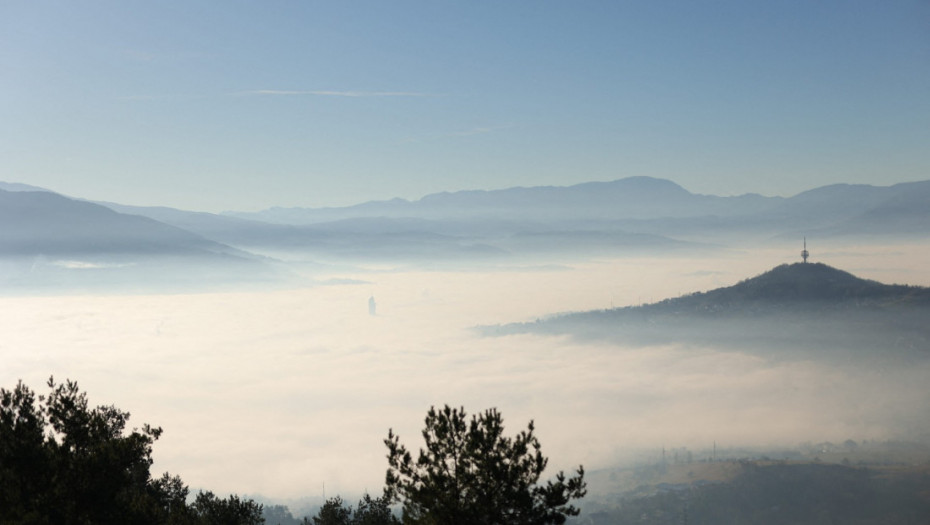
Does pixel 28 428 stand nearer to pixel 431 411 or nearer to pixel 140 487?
pixel 140 487

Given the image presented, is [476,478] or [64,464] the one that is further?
[476,478]

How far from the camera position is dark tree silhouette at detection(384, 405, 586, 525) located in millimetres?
36719

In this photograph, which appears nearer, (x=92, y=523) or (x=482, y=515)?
(x=92, y=523)

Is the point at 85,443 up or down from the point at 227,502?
up

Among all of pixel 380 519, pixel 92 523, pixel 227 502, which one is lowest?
pixel 380 519

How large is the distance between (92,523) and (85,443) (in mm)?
5083

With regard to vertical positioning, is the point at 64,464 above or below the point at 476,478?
above

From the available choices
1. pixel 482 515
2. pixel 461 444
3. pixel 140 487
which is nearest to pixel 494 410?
pixel 461 444

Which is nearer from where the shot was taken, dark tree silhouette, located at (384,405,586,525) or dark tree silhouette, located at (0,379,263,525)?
dark tree silhouette, located at (0,379,263,525)

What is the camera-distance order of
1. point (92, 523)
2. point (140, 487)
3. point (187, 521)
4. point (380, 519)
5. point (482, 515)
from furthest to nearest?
1. point (380, 519)
2. point (140, 487)
3. point (187, 521)
4. point (482, 515)
5. point (92, 523)

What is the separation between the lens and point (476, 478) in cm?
3697

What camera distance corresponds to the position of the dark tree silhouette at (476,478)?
3672 centimetres

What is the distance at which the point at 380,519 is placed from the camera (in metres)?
65.0

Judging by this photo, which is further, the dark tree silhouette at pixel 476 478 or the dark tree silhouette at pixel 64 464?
the dark tree silhouette at pixel 476 478
